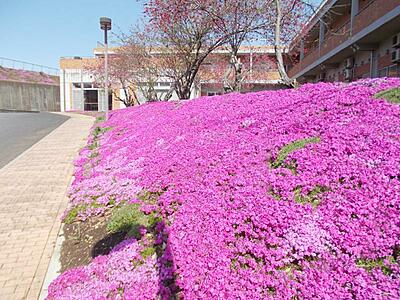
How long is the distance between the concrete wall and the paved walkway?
35.1m

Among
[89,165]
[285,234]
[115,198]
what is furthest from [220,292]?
[89,165]

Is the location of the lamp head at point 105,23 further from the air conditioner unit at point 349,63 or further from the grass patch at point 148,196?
the air conditioner unit at point 349,63

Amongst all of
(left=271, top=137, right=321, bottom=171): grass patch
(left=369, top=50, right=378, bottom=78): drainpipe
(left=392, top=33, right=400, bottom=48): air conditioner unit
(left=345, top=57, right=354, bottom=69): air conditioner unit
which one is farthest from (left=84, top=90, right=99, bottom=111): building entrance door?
(left=271, top=137, right=321, bottom=171): grass patch

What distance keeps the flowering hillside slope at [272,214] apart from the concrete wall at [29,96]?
1626 inches

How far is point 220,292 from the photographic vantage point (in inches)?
104

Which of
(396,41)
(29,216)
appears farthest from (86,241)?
(396,41)

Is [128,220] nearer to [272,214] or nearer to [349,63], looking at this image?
[272,214]

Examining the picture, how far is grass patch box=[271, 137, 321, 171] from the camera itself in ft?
14.0

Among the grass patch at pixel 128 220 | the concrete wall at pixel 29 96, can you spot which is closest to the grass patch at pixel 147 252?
the grass patch at pixel 128 220

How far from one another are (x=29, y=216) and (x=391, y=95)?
6.45m

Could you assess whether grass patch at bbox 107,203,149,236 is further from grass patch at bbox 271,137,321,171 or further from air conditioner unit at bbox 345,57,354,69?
air conditioner unit at bbox 345,57,354,69

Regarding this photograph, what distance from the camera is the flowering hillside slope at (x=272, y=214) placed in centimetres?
258

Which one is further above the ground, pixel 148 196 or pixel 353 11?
pixel 353 11

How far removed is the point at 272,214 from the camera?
326cm
